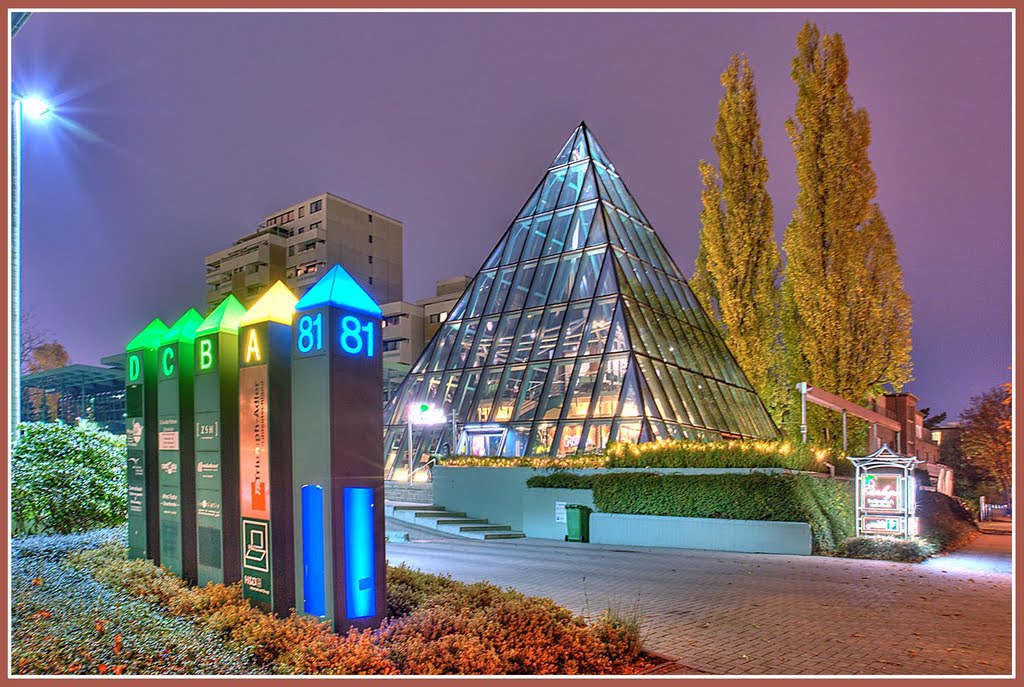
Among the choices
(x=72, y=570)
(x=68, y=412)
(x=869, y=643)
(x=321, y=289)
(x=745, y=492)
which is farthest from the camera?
(x=68, y=412)

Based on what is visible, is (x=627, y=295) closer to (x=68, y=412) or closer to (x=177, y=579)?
(x=177, y=579)

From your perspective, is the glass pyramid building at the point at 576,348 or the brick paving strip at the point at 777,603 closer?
the brick paving strip at the point at 777,603

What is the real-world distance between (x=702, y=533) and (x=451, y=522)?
307 inches

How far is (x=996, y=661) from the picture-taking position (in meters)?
7.50

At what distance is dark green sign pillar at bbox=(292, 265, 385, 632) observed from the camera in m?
7.16

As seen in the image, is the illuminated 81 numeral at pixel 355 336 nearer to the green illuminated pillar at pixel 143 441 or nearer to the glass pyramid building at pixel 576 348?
the green illuminated pillar at pixel 143 441

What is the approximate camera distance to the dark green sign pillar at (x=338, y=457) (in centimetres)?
716

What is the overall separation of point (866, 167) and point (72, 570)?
115 feet

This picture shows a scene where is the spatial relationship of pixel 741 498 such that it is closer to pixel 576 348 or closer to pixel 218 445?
pixel 576 348

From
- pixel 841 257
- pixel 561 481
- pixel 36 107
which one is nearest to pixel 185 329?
pixel 36 107

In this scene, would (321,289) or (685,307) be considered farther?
(685,307)

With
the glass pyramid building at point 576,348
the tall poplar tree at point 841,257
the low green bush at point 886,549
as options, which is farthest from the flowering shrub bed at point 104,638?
the tall poplar tree at point 841,257

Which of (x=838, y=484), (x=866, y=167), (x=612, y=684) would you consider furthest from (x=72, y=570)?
(x=866, y=167)

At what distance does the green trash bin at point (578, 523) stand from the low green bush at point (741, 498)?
44cm
